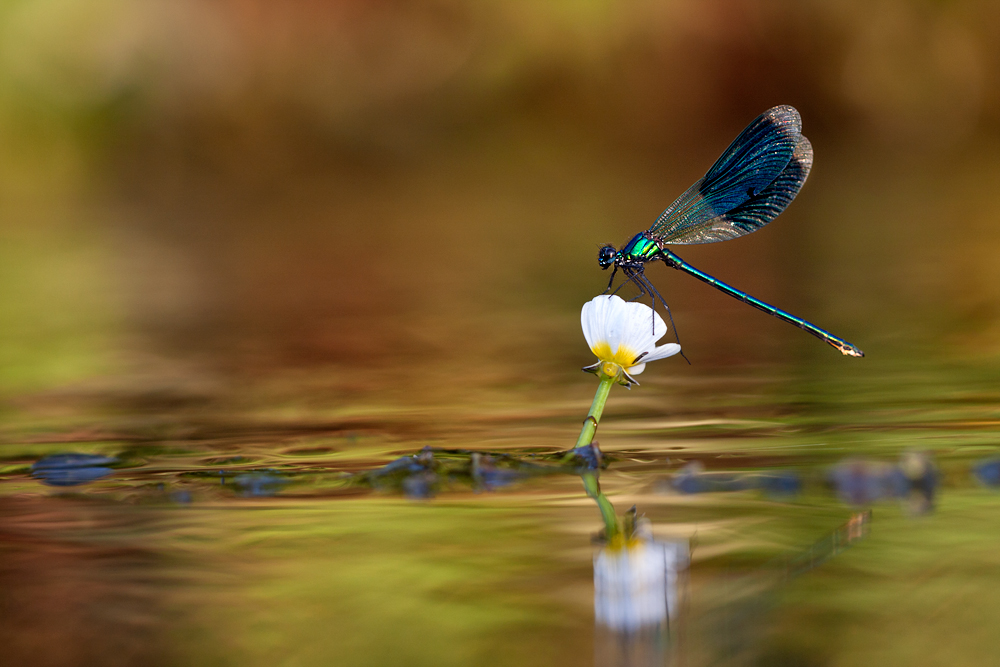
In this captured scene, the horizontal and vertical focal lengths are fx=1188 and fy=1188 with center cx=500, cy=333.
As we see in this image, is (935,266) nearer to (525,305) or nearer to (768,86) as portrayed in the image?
(525,305)

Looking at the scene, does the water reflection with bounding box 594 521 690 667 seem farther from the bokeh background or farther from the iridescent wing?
the bokeh background

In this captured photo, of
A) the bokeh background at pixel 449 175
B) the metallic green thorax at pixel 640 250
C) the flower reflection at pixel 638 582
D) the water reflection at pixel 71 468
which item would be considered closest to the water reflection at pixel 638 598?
the flower reflection at pixel 638 582

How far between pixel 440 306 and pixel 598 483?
355cm

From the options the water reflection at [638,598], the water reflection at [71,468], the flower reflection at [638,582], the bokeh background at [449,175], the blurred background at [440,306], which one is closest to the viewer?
the water reflection at [638,598]

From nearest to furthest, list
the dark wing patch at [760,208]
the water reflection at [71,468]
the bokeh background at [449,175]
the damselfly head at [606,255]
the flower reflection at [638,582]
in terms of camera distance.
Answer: the flower reflection at [638,582], the water reflection at [71,468], the damselfly head at [606,255], the dark wing patch at [760,208], the bokeh background at [449,175]

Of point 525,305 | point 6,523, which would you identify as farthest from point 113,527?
point 525,305

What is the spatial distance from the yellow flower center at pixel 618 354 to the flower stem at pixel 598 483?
4 cm

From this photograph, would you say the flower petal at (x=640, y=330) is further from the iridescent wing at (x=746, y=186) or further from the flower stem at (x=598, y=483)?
the iridescent wing at (x=746, y=186)

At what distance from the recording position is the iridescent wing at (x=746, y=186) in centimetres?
359

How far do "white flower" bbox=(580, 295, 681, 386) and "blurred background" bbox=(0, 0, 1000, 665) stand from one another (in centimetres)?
23

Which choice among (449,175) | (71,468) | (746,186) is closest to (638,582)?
(71,468)

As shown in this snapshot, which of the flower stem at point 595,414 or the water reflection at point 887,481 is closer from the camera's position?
the water reflection at point 887,481

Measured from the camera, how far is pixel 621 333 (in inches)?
101

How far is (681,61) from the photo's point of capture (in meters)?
16.2
